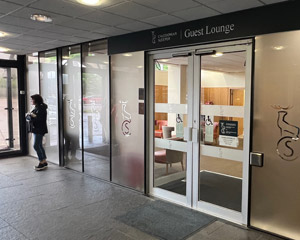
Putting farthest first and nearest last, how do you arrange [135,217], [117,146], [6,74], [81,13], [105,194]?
[6,74] < [117,146] < [105,194] < [135,217] < [81,13]

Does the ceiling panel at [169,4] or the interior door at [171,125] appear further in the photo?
the interior door at [171,125]

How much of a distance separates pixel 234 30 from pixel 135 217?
273 cm

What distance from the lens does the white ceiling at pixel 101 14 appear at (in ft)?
10.4

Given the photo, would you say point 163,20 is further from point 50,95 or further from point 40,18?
point 50,95

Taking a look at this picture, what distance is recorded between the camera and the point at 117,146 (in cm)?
523

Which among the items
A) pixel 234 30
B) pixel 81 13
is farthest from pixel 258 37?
pixel 81 13

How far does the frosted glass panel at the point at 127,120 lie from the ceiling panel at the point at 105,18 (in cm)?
79

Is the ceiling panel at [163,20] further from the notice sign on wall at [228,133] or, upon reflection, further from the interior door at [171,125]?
the notice sign on wall at [228,133]

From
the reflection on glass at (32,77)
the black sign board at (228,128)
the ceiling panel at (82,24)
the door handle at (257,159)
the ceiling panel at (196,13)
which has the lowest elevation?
the door handle at (257,159)

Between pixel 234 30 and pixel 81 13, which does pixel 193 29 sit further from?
pixel 81 13

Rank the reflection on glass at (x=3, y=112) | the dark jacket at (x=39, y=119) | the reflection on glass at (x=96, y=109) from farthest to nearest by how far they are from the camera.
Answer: the reflection on glass at (x=3, y=112), the dark jacket at (x=39, y=119), the reflection on glass at (x=96, y=109)

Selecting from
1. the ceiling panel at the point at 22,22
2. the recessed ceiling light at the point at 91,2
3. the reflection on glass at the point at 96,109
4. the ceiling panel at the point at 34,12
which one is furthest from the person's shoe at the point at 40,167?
the recessed ceiling light at the point at 91,2

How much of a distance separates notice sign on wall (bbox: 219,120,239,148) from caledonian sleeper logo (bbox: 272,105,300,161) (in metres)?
0.57

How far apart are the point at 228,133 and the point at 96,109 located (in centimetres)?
280
